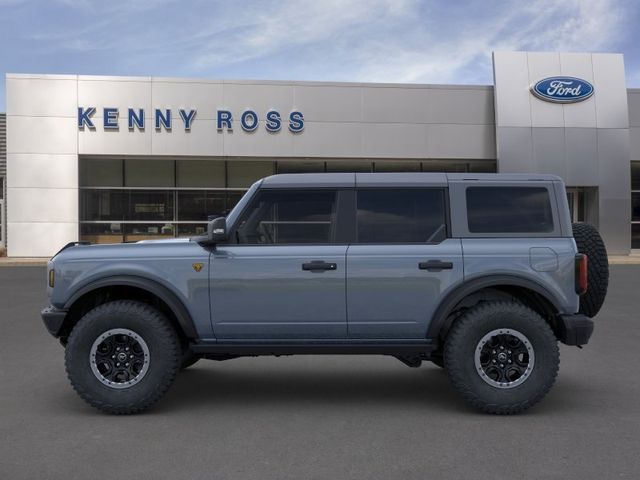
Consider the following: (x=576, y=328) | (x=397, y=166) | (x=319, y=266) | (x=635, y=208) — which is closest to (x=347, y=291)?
(x=319, y=266)

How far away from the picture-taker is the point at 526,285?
5484 millimetres

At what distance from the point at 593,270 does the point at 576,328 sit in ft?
2.14

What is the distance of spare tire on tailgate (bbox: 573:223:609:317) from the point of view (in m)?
5.82

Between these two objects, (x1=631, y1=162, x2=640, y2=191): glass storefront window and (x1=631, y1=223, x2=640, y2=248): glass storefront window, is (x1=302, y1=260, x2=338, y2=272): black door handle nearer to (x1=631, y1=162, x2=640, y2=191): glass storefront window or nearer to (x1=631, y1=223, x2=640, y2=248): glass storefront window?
(x1=631, y1=162, x2=640, y2=191): glass storefront window

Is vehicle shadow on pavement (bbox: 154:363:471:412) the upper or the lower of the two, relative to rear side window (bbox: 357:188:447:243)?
lower

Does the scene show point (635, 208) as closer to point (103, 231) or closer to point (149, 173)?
point (149, 173)

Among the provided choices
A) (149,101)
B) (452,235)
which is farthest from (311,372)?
(149,101)

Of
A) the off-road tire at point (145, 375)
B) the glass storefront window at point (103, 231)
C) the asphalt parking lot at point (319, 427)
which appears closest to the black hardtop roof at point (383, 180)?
the off-road tire at point (145, 375)

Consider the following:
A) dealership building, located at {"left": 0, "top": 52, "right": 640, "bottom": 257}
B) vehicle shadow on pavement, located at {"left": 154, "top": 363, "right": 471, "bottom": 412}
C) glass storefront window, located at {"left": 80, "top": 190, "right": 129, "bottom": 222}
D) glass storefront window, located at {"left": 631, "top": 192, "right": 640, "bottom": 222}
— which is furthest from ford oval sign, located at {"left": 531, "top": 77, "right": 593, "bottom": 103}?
vehicle shadow on pavement, located at {"left": 154, "top": 363, "right": 471, "bottom": 412}

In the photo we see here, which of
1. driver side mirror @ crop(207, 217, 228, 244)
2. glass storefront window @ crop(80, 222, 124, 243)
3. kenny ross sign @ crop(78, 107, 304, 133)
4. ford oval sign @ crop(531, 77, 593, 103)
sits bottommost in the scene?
driver side mirror @ crop(207, 217, 228, 244)

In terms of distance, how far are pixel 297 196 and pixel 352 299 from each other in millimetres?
989

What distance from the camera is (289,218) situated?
5695 millimetres

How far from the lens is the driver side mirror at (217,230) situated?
544 cm

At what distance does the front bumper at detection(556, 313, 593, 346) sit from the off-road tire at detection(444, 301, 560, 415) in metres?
0.15
